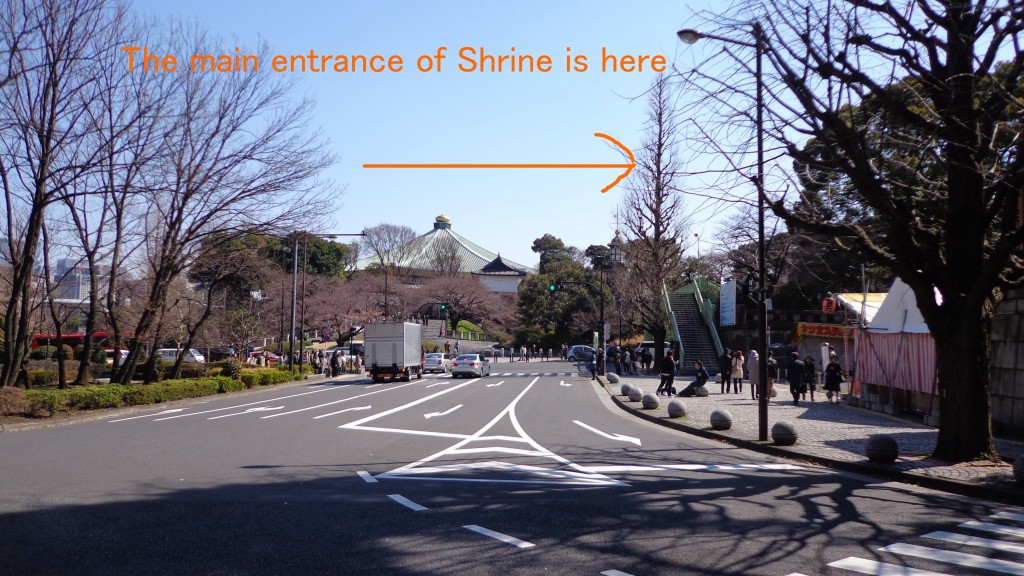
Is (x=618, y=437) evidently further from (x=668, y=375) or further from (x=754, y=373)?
(x=754, y=373)

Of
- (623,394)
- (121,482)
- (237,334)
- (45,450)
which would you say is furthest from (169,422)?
(237,334)

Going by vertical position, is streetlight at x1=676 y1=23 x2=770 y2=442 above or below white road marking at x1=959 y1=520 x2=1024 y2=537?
above

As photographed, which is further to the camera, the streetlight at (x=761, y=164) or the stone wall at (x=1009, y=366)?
the stone wall at (x=1009, y=366)

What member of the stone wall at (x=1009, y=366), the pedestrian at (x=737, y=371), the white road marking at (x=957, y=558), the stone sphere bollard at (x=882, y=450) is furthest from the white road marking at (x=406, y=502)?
the pedestrian at (x=737, y=371)

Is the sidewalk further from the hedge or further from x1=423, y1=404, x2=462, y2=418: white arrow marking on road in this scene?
the hedge

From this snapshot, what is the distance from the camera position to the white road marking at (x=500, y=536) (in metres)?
6.52

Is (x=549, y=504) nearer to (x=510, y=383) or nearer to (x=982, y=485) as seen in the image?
(x=982, y=485)

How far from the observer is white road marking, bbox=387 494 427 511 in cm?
813

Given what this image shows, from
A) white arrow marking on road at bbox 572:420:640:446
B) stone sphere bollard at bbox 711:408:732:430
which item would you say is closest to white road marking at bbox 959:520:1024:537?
white arrow marking on road at bbox 572:420:640:446

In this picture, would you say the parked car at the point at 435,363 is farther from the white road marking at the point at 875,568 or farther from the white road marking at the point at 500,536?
the white road marking at the point at 875,568

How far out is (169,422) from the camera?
63.0 feet

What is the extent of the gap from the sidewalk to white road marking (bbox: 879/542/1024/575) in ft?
10.7

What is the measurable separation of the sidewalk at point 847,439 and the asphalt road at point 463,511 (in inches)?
17.3

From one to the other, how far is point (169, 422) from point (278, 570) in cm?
1524
